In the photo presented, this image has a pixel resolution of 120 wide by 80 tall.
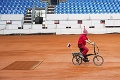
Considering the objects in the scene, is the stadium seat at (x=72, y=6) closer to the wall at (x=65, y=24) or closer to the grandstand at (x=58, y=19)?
the grandstand at (x=58, y=19)

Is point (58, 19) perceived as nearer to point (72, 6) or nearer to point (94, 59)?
point (72, 6)

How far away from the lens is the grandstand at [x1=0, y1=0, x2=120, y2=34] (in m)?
32.5

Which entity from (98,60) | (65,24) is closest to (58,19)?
(65,24)

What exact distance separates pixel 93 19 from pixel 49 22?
239 inches

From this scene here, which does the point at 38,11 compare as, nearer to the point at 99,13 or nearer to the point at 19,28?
the point at 19,28

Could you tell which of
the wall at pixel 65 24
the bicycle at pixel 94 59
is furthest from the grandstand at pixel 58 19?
the bicycle at pixel 94 59

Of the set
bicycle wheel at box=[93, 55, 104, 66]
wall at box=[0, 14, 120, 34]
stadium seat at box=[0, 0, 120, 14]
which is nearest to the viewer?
bicycle wheel at box=[93, 55, 104, 66]

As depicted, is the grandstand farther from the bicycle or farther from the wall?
the bicycle

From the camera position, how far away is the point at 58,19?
1313 inches

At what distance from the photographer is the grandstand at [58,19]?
32500mm

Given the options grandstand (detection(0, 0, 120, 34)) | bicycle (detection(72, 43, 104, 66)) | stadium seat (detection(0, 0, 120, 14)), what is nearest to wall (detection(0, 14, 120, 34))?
grandstand (detection(0, 0, 120, 34))

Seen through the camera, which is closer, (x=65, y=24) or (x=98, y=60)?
(x=98, y=60)

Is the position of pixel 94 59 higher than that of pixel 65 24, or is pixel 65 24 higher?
pixel 65 24

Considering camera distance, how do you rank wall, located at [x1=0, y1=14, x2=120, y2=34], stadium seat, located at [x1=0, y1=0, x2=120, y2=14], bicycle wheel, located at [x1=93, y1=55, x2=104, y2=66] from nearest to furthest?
bicycle wheel, located at [x1=93, y1=55, x2=104, y2=66]
wall, located at [x1=0, y1=14, x2=120, y2=34]
stadium seat, located at [x1=0, y1=0, x2=120, y2=14]
